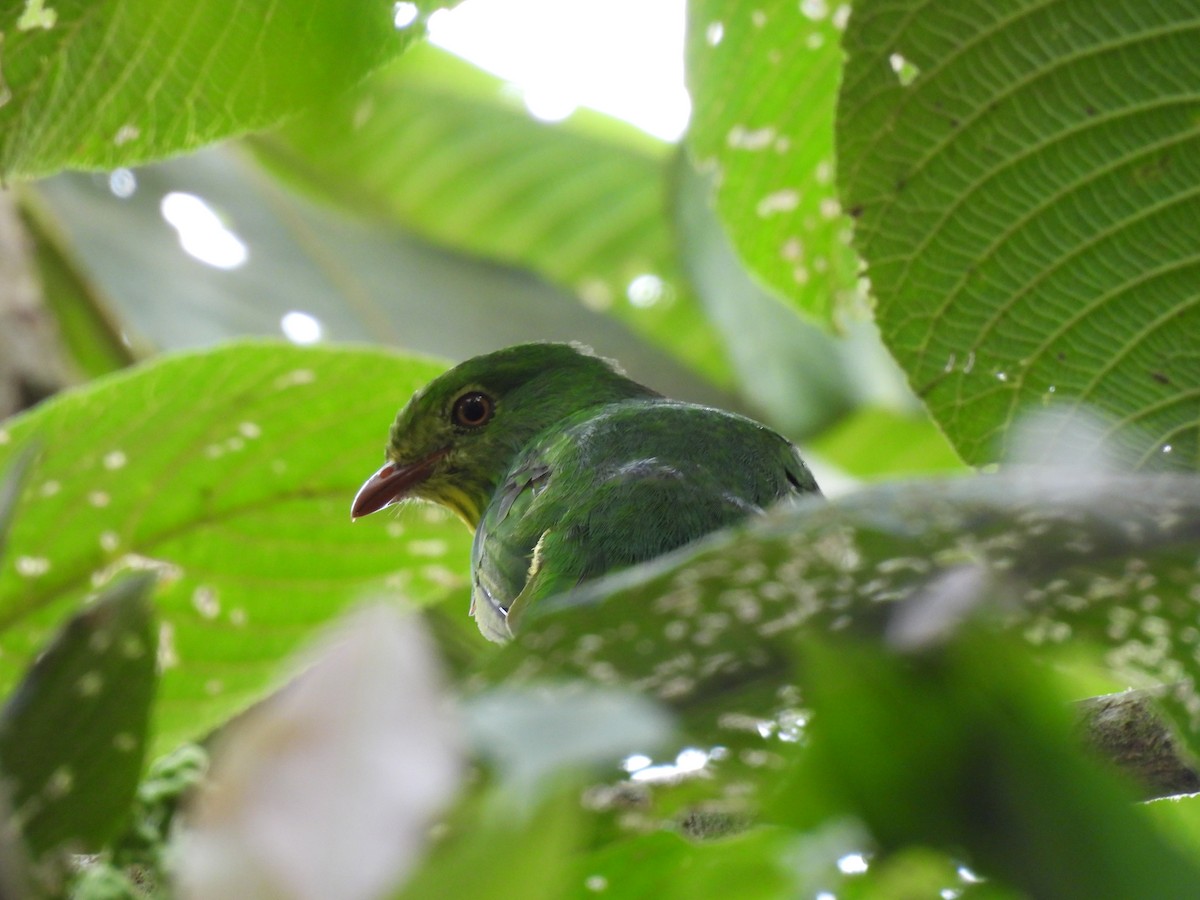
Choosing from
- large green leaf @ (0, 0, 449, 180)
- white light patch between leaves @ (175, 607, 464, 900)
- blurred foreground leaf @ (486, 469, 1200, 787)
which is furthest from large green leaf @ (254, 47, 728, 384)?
white light patch between leaves @ (175, 607, 464, 900)

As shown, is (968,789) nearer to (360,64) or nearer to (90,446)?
(360,64)

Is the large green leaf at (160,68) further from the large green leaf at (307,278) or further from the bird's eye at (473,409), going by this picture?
the large green leaf at (307,278)

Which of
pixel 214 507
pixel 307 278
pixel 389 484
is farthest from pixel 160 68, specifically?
pixel 307 278

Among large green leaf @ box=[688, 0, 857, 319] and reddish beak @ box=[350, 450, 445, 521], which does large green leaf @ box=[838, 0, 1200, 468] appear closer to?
large green leaf @ box=[688, 0, 857, 319]

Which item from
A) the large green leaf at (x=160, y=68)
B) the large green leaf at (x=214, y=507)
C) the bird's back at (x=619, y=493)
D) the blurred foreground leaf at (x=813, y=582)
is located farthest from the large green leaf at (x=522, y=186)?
the blurred foreground leaf at (x=813, y=582)

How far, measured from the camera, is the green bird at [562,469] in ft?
6.40

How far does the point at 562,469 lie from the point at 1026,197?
33.4 inches

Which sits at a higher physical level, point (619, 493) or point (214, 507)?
point (214, 507)

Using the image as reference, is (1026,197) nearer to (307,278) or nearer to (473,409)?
(473,409)

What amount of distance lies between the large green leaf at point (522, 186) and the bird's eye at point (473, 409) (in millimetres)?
3060

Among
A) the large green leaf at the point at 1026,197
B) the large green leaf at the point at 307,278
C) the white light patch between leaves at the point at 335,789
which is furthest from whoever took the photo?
the large green leaf at the point at 307,278

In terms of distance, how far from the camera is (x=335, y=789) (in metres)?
0.61

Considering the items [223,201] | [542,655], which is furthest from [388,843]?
[223,201]

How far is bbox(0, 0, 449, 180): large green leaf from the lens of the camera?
1.93m
